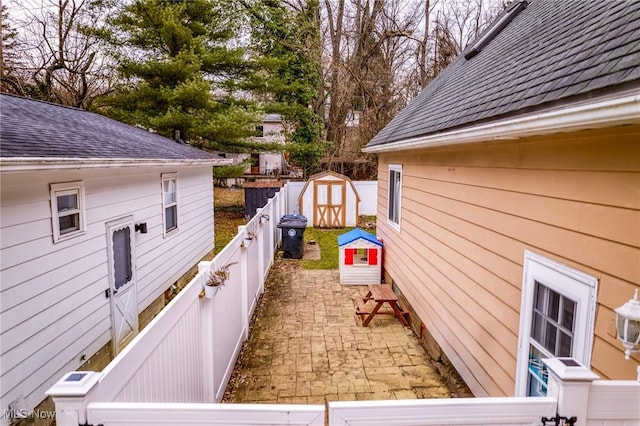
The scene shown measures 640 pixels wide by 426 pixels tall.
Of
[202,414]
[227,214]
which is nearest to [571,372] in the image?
[202,414]

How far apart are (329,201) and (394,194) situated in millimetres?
7535

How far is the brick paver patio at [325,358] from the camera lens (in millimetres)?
4535

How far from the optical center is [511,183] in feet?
11.4

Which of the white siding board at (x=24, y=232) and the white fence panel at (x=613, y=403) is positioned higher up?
the white siding board at (x=24, y=232)

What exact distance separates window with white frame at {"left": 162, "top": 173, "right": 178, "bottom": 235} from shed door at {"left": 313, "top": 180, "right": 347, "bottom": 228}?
7.77 m

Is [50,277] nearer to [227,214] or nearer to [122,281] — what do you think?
[122,281]

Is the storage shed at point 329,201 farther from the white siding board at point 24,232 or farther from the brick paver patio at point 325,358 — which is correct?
the white siding board at point 24,232

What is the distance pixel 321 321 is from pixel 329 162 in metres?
14.6

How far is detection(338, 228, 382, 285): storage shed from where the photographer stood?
876cm

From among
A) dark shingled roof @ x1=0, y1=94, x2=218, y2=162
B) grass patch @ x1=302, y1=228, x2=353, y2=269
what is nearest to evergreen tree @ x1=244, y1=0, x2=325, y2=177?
grass patch @ x1=302, y1=228, x2=353, y2=269

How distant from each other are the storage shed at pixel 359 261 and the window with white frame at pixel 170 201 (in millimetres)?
3842

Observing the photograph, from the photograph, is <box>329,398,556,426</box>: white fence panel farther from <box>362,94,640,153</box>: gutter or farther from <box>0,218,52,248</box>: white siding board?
<box>0,218,52,248</box>: white siding board

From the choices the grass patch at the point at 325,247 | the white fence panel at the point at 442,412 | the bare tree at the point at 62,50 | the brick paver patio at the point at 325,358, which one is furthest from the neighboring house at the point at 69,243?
the bare tree at the point at 62,50

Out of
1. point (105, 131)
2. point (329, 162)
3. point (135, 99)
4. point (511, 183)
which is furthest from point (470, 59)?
point (329, 162)
